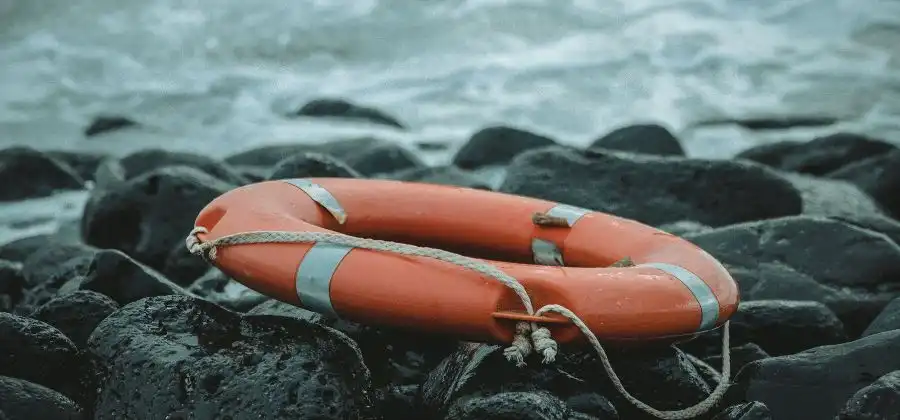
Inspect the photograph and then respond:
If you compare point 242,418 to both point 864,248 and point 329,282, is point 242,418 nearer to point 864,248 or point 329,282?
point 329,282

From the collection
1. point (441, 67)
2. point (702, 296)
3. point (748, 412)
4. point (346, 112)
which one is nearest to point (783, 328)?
point (702, 296)

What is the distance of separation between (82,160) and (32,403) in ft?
18.2

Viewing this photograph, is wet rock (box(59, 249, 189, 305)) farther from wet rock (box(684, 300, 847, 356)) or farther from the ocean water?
the ocean water

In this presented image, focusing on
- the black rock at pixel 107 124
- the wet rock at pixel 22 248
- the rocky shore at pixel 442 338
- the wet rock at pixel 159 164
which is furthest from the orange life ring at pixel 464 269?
the black rock at pixel 107 124

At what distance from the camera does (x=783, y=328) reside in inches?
126

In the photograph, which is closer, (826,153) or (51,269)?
(51,269)

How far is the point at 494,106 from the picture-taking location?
9430 millimetres

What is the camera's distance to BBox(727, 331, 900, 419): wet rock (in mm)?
2627

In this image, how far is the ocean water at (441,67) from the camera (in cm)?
890

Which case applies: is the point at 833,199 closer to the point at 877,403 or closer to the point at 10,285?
the point at 877,403

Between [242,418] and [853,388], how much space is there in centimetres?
160

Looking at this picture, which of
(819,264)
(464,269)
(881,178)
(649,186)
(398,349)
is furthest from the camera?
(881,178)

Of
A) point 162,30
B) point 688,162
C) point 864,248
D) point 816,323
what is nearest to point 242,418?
point 816,323

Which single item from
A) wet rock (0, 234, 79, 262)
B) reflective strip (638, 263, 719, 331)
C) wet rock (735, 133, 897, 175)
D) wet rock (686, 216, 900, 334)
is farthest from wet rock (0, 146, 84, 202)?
reflective strip (638, 263, 719, 331)
